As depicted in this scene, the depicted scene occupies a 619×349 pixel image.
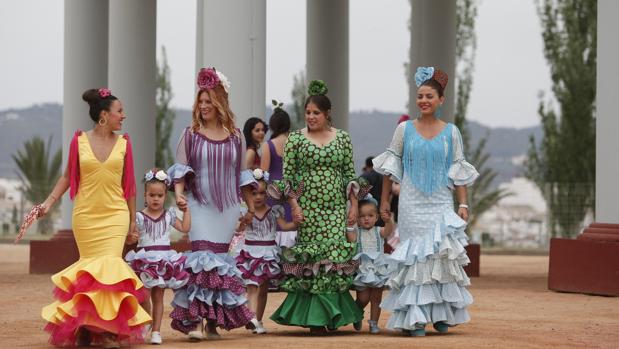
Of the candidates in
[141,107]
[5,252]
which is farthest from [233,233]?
[5,252]

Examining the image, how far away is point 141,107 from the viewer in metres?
25.3

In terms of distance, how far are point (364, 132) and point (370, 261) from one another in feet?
404

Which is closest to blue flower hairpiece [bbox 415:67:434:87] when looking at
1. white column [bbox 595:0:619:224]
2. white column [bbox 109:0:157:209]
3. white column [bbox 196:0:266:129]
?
Result: white column [bbox 196:0:266:129]

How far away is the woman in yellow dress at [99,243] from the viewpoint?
12664mm

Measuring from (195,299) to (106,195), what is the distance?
50.1 inches

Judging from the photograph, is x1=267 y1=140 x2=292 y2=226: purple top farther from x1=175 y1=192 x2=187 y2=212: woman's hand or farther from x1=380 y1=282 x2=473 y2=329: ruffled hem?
x1=175 y1=192 x2=187 y2=212: woman's hand

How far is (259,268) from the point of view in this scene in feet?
47.6

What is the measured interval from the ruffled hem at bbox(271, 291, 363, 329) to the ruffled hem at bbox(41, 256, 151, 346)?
1.76 meters

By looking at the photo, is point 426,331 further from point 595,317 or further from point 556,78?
point 556,78

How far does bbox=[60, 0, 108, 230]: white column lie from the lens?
25.7 m

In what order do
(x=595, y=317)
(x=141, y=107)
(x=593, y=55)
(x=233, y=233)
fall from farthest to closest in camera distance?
(x=593, y=55), (x=141, y=107), (x=595, y=317), (x=233, y=233)

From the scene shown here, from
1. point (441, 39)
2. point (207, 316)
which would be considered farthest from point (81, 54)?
point (207, 316)

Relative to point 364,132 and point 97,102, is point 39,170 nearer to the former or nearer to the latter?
point 97,102

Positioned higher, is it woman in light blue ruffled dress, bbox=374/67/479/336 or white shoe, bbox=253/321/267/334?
woman in light blue ruffled dress, bbox=374/67/479/336
